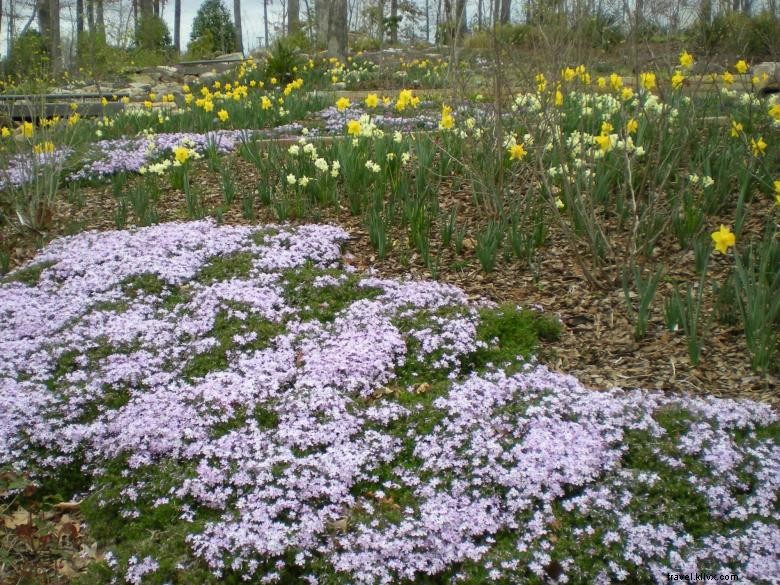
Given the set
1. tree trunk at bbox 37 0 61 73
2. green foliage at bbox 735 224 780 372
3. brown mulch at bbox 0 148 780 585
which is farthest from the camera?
tree trunk at bbox 37 0 61 73

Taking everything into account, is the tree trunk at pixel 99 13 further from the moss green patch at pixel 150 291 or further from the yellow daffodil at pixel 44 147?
the moss green patch at pixel 150 291

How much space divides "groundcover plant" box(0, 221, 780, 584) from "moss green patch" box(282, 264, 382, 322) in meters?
0.01

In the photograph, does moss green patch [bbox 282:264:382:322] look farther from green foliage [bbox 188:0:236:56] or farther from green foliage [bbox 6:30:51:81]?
green foliage [bbox 188:0:236:56]

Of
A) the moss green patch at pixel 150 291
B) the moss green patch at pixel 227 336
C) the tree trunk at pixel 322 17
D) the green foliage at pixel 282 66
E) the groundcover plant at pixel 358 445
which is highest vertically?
the tree trunk at pixel 322 17

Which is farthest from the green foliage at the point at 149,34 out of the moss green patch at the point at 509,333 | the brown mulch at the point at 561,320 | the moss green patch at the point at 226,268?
the moss green patch at the point at 509,333

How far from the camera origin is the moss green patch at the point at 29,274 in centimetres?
413

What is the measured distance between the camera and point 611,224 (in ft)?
14.5

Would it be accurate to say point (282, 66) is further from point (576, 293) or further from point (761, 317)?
point (761, 317)

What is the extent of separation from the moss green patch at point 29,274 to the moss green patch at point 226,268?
105 cm

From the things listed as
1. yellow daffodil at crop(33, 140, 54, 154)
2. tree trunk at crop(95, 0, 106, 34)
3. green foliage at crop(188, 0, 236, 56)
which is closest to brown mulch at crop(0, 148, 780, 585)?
yellow daffodil at crop(33, 140, 54, 154)

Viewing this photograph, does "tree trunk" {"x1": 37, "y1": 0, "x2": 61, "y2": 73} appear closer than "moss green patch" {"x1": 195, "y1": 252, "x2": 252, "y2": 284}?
No

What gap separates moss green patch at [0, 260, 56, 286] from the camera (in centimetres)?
413

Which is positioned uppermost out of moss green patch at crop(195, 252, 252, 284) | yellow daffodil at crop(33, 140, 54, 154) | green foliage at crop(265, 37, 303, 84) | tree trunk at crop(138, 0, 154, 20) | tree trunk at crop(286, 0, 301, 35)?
tree trunk at crop(138, 0, 154, 20)

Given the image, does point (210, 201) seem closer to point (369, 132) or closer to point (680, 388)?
point (369, 132)
